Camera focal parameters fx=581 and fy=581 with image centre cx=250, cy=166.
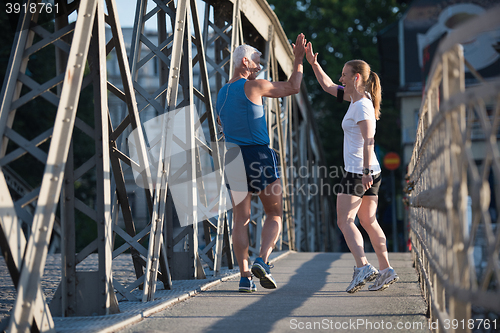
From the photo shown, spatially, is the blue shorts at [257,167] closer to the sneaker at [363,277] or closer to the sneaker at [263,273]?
the sneaker at [263,273]

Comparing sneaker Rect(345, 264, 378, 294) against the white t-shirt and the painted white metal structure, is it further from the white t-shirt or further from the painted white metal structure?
the painted white metal structure

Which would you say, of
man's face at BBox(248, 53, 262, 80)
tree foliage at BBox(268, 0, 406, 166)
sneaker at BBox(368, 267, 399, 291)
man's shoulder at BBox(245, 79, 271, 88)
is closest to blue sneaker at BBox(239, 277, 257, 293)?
sneaker at BBox(368, 267, 399, 291)

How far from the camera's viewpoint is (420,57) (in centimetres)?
2841

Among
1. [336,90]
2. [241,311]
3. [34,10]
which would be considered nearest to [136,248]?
[241,311]

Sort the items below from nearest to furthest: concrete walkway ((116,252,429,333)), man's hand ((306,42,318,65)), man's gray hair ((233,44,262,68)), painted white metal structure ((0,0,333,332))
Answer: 1. painted white metal structure ((0,0,333,332))
2. concrete walkway ((116,252,429,333))
3. man's gray hair ((233,44,262,68))
4. man's hand ((306,42,318,65))

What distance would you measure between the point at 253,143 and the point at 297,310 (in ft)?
4.38

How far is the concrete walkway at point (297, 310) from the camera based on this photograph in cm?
288

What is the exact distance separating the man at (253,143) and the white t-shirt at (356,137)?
44 cm

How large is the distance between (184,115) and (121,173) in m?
1.11

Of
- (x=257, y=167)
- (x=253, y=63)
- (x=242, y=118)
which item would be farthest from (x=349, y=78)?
(x=257, y=167)

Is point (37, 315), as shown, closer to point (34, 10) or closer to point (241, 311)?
point (241, 311)

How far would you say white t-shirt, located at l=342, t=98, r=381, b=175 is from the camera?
4.11m

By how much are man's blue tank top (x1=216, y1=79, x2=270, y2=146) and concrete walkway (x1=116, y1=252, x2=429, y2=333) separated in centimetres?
110

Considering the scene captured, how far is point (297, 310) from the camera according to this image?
10.9 ft
